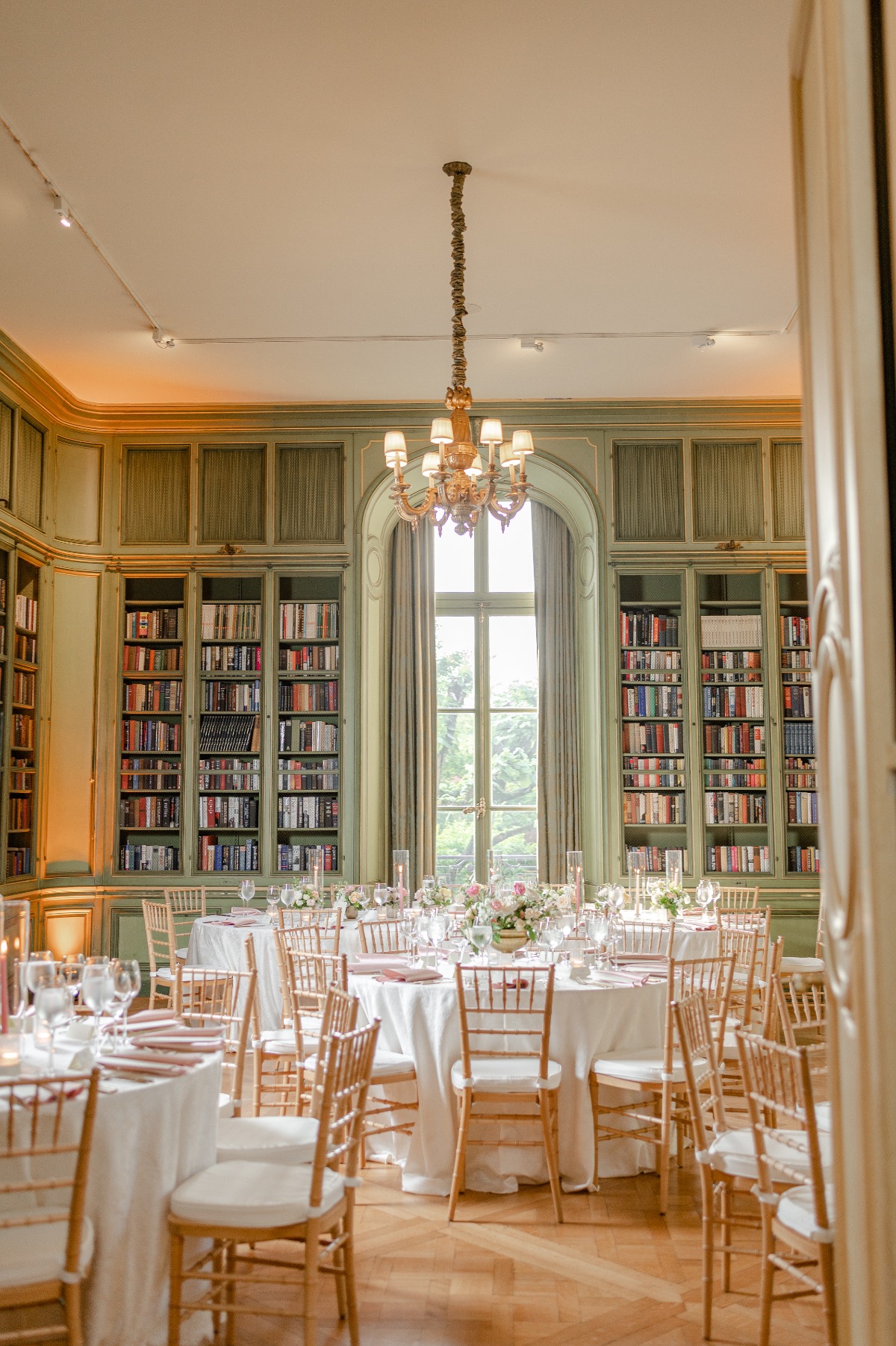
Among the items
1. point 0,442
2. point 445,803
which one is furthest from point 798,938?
point 0,442

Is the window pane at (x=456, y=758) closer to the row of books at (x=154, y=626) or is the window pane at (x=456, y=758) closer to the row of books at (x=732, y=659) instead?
the row of books at (x=732, y=659)

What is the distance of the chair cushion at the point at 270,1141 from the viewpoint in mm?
3498

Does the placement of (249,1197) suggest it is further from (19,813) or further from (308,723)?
(308,723)

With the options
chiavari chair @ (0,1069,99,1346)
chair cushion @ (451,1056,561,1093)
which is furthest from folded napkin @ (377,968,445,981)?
chiavari chair @ (0,1069,99,1346)

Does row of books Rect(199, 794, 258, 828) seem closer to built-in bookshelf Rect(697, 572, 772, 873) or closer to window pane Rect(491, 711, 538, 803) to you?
window pane Rect(491, 711, 538, 803)

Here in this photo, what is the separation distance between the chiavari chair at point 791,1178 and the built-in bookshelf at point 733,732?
5.52m

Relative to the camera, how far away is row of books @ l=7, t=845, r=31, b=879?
26.3ft

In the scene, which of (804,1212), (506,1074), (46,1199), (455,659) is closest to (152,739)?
(455,659)

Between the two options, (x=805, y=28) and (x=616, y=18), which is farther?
(x=616, y=18)

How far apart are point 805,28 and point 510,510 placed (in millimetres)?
3412

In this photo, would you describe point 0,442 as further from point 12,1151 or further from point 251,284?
point 12,1151

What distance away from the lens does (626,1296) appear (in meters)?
3.73

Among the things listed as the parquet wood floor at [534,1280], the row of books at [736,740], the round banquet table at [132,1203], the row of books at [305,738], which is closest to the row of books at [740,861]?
the row of books at [736,740]

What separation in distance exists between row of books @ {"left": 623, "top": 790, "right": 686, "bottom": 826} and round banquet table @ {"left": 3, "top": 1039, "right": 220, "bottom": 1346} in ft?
19.9
